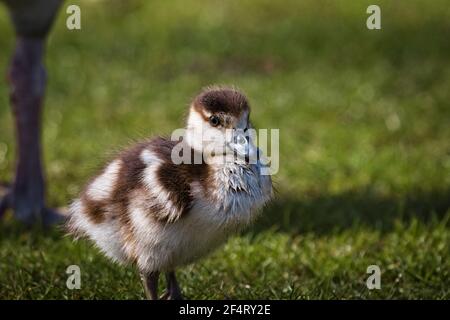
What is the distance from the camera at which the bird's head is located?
289cm

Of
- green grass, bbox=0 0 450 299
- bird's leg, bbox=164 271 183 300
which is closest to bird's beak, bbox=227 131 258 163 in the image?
green grass, bbox=0 0 450 299

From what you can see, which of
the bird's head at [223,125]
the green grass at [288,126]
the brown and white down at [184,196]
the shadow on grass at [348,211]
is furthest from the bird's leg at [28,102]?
the bird's head at [223,125]

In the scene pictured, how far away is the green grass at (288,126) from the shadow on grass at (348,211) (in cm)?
1

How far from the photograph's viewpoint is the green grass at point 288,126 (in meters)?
3.87

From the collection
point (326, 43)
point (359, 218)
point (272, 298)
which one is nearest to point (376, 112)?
point (326, 43)

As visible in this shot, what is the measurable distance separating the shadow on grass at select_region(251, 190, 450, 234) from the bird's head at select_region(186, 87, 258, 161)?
5.34ft

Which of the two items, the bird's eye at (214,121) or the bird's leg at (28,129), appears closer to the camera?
the bird's eye at (214,121)

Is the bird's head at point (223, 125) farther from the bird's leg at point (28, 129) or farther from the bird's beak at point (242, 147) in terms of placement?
the bird's leg at point (28, 129)

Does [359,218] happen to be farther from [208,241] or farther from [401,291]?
[208,241]

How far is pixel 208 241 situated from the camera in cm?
303

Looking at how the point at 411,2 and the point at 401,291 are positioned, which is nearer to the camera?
the point at 401,291

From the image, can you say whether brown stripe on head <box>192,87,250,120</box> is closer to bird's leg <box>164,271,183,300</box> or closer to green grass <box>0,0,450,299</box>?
green grass <box>0,0,450,299</box>

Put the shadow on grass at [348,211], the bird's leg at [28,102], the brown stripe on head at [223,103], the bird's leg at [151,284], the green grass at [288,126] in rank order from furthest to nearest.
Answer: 1. the shadow on grass at [348,211]
2. the bird's leg at [28,102]
3. the green grass at [288,126]
4. the bird's leg at [151,284]
5. the brown stripe on head at [223,103]

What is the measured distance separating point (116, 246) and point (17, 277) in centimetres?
78
